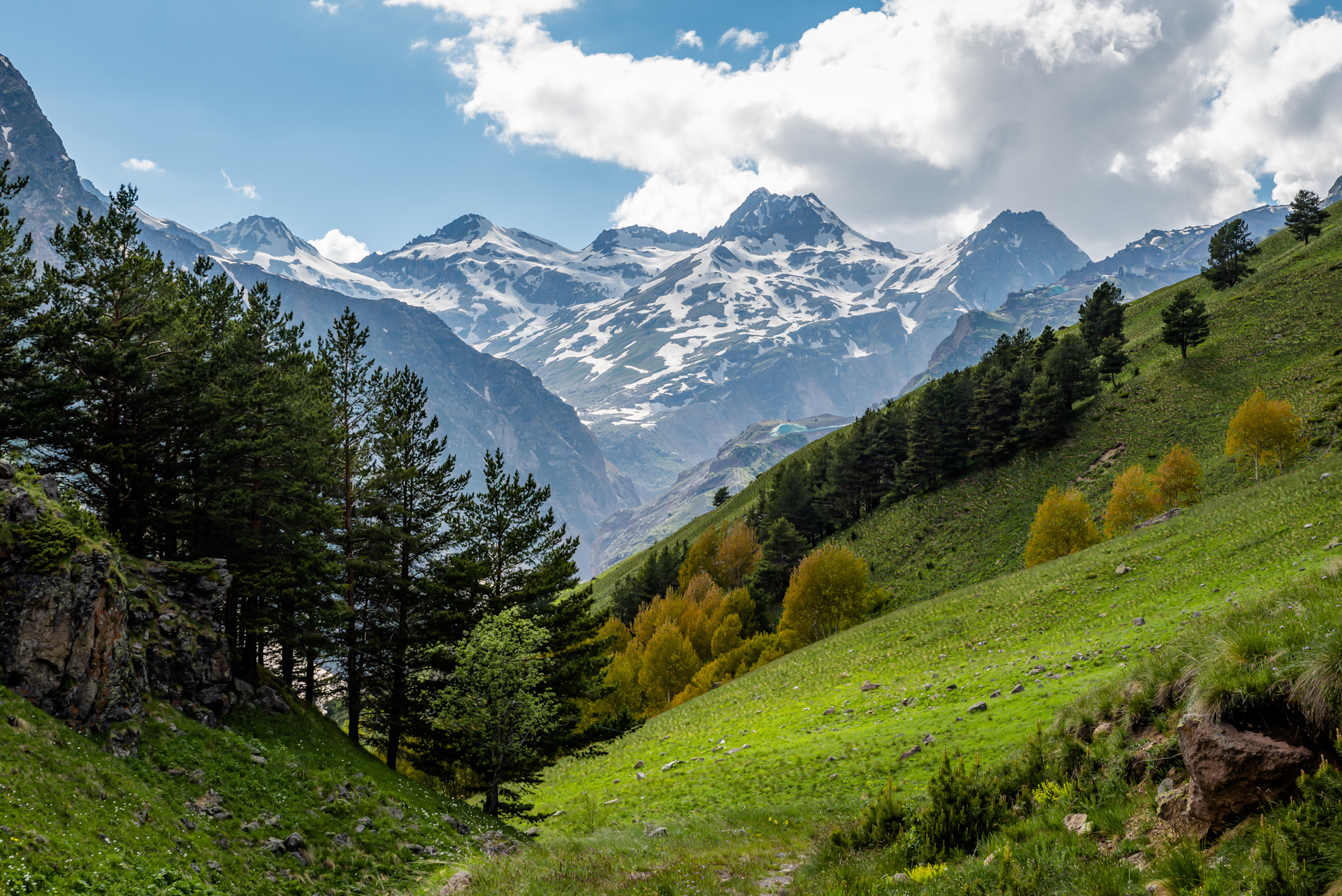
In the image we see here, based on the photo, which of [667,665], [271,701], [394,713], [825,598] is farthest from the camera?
[667,665]

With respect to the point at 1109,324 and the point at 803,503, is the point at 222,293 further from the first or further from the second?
the point at 1109,324

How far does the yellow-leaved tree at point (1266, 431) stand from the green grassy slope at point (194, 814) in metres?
62.6

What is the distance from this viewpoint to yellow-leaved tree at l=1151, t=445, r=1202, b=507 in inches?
2142

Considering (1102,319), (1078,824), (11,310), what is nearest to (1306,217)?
(1102,319)

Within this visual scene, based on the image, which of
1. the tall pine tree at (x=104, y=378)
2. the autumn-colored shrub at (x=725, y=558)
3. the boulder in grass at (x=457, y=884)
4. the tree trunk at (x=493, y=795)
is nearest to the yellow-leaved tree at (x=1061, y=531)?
the autumn-colored shrub at (x=725, y=558)

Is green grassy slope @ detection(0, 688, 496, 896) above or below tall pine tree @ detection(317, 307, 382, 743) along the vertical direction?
below

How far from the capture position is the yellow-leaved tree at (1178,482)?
5441cm

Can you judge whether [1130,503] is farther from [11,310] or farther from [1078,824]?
[11,310]

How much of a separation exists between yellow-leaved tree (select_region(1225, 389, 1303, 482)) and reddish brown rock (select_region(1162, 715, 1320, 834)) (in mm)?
57780

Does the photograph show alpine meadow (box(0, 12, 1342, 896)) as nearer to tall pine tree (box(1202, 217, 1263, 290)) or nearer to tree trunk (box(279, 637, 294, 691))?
tree trunk (box(279, 637, 294, 691))

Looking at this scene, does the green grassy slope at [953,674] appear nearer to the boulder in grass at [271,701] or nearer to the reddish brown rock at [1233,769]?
the reddish brown rock at [1233,769]

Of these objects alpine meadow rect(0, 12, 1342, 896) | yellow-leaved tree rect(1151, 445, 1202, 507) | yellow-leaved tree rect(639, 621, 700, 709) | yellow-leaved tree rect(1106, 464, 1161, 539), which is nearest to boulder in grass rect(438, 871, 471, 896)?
alpine meadow rect(0, 12, 1342, 896)

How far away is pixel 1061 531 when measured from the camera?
180 feet

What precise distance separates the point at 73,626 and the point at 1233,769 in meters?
23.2
